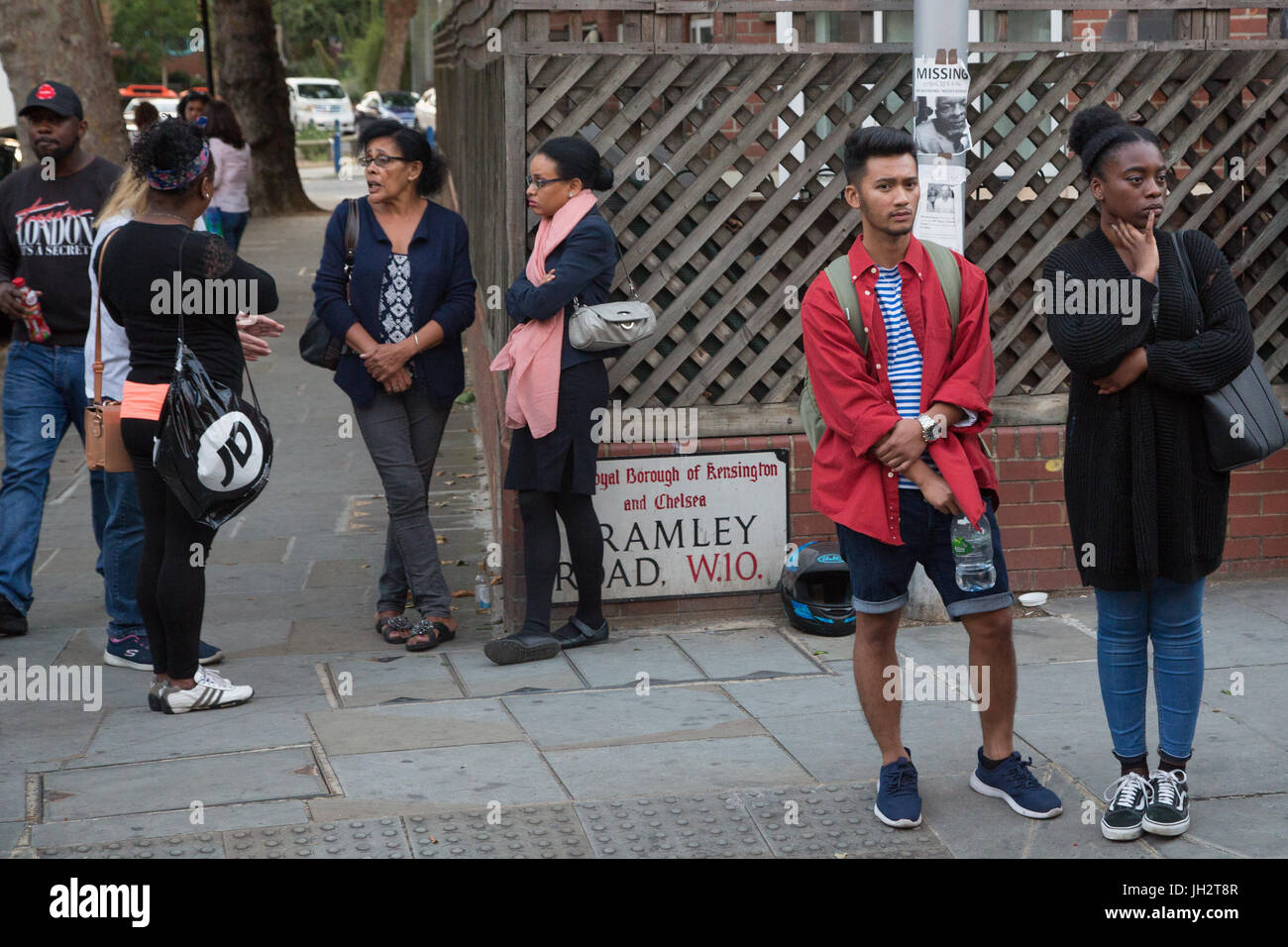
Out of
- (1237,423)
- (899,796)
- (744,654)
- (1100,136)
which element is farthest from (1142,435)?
(744,654)

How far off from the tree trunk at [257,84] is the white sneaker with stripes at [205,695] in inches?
762

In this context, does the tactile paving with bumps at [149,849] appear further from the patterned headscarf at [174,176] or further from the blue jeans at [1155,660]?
the blue jeans at [1155,660]

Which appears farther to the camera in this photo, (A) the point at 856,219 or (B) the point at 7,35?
(B) the point at 7,35

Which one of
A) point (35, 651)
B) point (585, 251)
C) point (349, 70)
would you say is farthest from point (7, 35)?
point (349, 70)

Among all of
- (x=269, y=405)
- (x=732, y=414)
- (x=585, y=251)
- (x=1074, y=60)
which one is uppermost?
(x=1074, y=60)

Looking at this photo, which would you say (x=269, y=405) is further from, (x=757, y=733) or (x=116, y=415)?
(x=757, y=733)

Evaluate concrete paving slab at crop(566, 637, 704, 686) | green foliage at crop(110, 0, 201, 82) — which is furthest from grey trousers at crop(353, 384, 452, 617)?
green foliage at crop(110, 0, 201, 82)

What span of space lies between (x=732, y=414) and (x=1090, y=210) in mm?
1779

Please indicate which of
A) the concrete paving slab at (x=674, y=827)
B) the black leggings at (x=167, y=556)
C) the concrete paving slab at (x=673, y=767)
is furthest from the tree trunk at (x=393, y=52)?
the concrete paving slab at (x=674, y=827)

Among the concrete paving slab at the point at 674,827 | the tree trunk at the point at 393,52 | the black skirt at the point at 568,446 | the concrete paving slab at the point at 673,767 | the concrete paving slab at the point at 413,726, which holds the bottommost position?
the concrete paving slab at the point at 413,726

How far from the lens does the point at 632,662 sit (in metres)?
6.04

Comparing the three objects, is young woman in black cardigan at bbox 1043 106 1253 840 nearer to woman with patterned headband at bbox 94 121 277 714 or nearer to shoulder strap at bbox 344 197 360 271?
woman with patterned headband at bbox 94 121 277 714

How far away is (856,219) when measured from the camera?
21.2ft

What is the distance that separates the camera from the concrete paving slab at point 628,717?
16.9 feet
